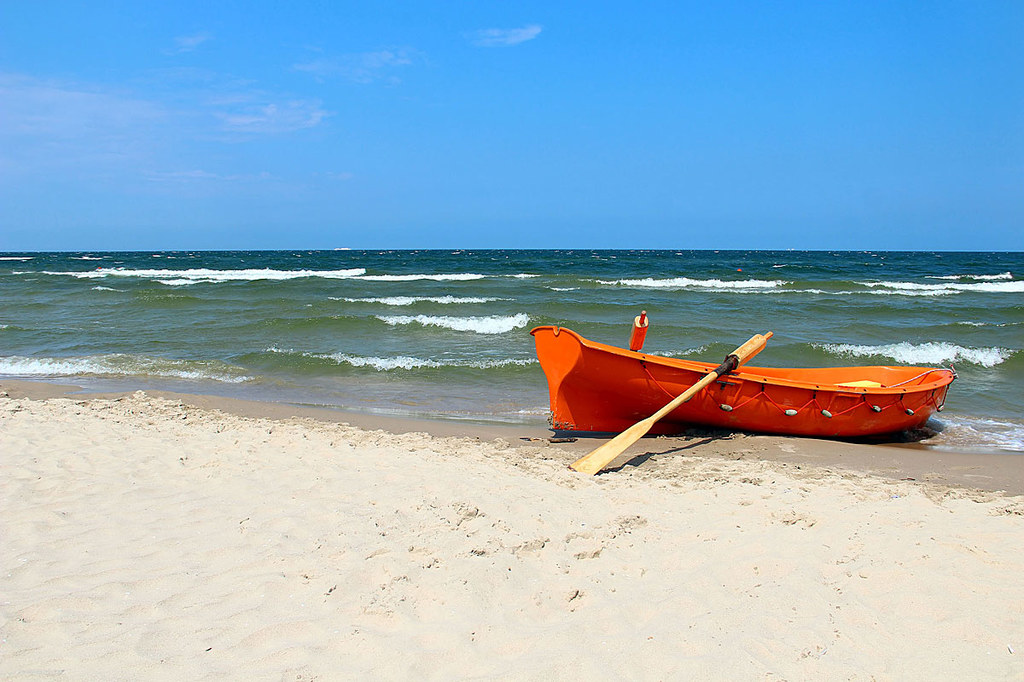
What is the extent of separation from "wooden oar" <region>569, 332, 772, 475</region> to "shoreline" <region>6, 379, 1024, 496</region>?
192 millimetres

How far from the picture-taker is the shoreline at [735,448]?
5.97 metres

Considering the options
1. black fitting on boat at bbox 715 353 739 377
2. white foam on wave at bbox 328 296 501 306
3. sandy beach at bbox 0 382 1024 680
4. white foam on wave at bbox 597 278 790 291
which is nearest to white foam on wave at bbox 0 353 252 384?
sandy beach at bbox 0 382 1024 680

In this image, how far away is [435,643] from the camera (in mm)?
2781

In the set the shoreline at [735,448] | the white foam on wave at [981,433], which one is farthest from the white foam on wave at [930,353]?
the shoreline at [735,448]

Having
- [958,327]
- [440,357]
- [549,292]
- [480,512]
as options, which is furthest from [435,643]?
[549,292]

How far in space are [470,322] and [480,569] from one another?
12.7m

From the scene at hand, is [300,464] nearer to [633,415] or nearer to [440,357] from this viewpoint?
[633,415]

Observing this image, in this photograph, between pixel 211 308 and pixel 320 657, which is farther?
pixel 211 308

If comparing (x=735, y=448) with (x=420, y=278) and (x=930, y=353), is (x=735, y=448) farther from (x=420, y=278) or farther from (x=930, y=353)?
(x=420, y=278)

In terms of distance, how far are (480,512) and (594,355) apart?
2899 millimetres

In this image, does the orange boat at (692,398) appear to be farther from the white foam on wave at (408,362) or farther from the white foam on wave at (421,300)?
the white foam on wave at (421,300)

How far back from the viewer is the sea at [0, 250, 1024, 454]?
9227 millimetres

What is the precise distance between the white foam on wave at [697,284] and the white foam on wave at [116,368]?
20642 millimetres

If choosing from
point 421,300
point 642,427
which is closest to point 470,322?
point 421,300
